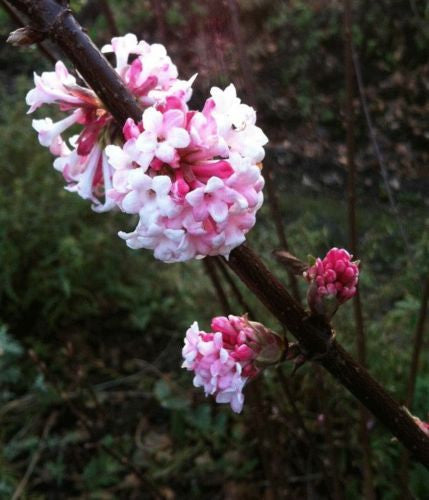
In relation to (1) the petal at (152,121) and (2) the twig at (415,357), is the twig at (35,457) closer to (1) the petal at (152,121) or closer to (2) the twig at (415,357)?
(2) the twig at (415,357)

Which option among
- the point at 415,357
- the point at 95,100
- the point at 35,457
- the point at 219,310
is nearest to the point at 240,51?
the point at 95,100

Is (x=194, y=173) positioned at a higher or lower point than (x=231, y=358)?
higher

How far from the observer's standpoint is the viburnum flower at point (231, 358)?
0.92 meters

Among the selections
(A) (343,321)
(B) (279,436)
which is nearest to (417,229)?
(A) (343,321)

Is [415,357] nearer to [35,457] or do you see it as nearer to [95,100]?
[95,100]

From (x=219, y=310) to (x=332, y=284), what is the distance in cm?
179

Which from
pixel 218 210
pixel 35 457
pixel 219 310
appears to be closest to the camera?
pixel 218 210

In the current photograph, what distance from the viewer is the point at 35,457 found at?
2.56 meters

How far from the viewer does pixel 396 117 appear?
424cm

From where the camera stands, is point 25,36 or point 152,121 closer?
point 152,121

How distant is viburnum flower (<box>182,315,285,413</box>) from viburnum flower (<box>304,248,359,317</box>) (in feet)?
0.27

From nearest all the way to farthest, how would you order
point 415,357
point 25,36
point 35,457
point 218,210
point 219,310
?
point 218,210 < point 25,36 < point 415,357 < point 35,457 < point 219,310

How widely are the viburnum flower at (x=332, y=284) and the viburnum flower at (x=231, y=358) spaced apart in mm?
82

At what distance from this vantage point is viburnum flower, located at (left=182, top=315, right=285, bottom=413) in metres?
0.92
